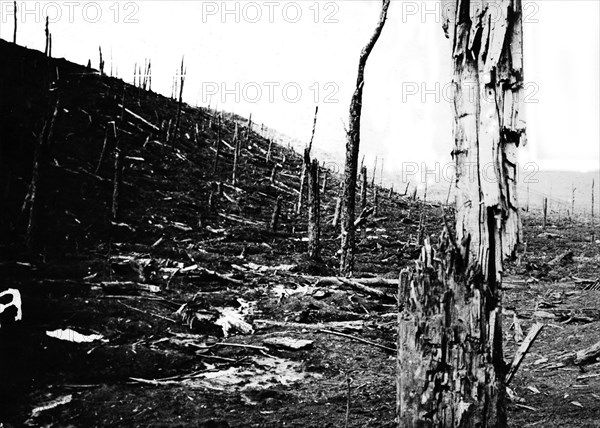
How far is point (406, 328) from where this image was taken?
2.77 metres

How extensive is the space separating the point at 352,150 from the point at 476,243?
946cm

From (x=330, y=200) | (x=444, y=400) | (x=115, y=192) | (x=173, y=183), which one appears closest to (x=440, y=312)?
(x=444, y=400)

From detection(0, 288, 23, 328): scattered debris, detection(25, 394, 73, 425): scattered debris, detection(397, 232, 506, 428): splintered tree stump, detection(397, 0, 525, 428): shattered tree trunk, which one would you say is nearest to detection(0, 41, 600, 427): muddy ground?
detection(25, 394, 73, 425): scattered debris

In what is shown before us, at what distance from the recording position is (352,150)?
11.9 metres

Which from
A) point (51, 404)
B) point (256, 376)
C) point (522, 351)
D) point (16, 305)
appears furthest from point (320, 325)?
point (522, 351)

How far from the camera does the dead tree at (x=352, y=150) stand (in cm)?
1166

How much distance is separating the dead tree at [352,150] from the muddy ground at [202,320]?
1155mm

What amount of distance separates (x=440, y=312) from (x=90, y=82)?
37.1m

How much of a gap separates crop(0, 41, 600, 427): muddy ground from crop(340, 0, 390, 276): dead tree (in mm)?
1155

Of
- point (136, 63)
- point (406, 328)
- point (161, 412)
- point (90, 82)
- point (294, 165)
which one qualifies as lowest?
point (161, 412)

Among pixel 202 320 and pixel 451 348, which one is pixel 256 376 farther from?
pixel 451 348

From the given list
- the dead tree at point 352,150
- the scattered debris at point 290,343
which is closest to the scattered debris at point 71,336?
the scattered debris at point 290,343

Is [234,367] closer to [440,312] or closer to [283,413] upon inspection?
[283,413]

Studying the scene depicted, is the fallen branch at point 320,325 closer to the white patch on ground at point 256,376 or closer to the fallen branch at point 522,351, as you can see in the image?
the white patch on ground at point 256,376
